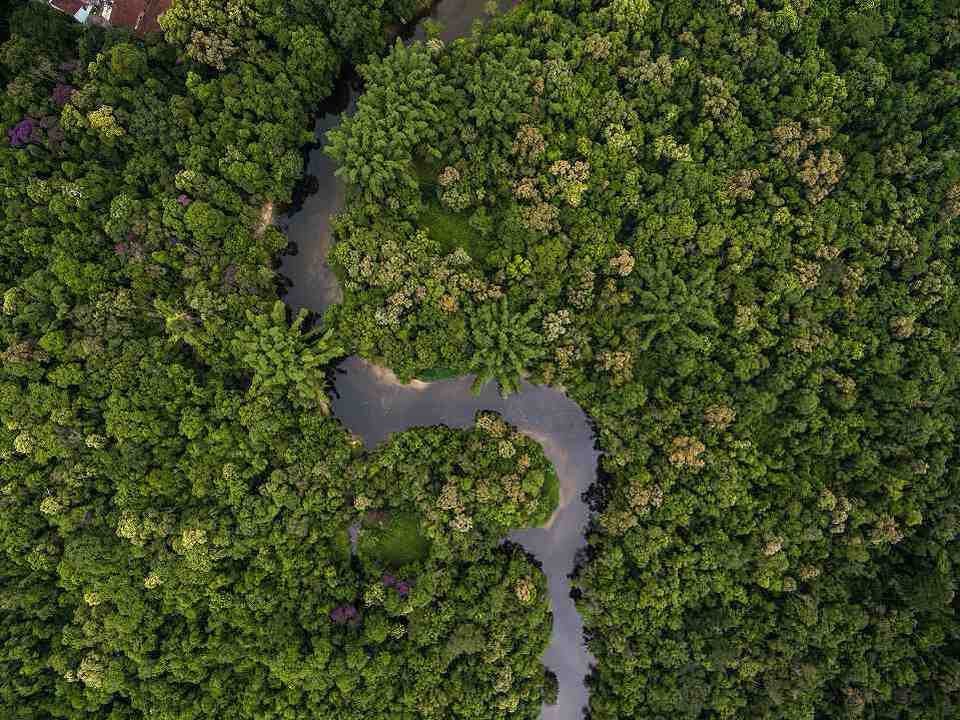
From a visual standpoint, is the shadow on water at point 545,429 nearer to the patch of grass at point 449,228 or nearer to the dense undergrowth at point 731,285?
the dense undergrowth at point 731,285

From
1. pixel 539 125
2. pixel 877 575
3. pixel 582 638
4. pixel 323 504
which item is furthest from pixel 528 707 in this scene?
pixel 539 125

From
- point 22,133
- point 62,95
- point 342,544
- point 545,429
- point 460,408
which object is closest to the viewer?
point 22,133

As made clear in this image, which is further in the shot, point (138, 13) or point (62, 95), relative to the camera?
point (138, 13)

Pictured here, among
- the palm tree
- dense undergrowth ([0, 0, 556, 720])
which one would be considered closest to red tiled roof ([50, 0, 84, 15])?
dense undergrowth ([0, 0, 556, 720])

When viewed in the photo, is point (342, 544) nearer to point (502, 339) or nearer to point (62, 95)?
point (502, 339)

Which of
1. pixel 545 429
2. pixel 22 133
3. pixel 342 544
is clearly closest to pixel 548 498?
pixel 545 429

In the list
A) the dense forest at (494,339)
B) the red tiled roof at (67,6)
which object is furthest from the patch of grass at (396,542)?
the red tiled roof at (67,6)

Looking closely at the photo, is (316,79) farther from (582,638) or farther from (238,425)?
(582,638)

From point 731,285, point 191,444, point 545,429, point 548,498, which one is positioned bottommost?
point 548,498
